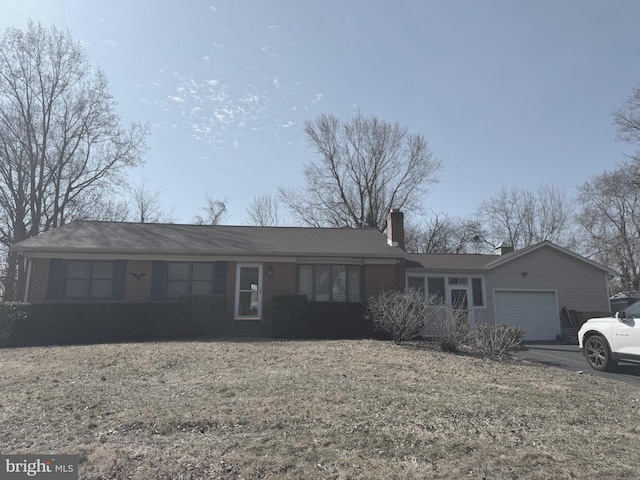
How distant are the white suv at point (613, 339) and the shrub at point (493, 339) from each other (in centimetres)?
163

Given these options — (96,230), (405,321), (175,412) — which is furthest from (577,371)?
(96,230)

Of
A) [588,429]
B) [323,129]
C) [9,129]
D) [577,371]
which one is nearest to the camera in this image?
[588,429]

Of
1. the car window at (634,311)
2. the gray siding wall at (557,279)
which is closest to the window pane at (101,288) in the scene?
the car window at (634,311)

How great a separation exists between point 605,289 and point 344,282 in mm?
12497

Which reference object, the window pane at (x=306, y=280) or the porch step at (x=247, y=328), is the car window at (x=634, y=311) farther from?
the porch step at (x=247, y=328)

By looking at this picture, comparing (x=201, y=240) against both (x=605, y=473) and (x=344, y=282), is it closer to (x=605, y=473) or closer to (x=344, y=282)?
(x=344, y=282)

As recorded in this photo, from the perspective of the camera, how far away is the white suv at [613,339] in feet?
29.6

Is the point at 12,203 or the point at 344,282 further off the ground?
the point at 12,203

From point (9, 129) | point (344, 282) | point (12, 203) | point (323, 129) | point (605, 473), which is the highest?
point (323, 129)

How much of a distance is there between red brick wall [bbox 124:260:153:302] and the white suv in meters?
13.5

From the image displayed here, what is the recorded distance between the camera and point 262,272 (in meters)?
16.2

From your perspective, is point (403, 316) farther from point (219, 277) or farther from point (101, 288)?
point (101, 288)

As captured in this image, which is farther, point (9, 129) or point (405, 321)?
point (9, 129)

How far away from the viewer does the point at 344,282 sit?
54.5 feet
